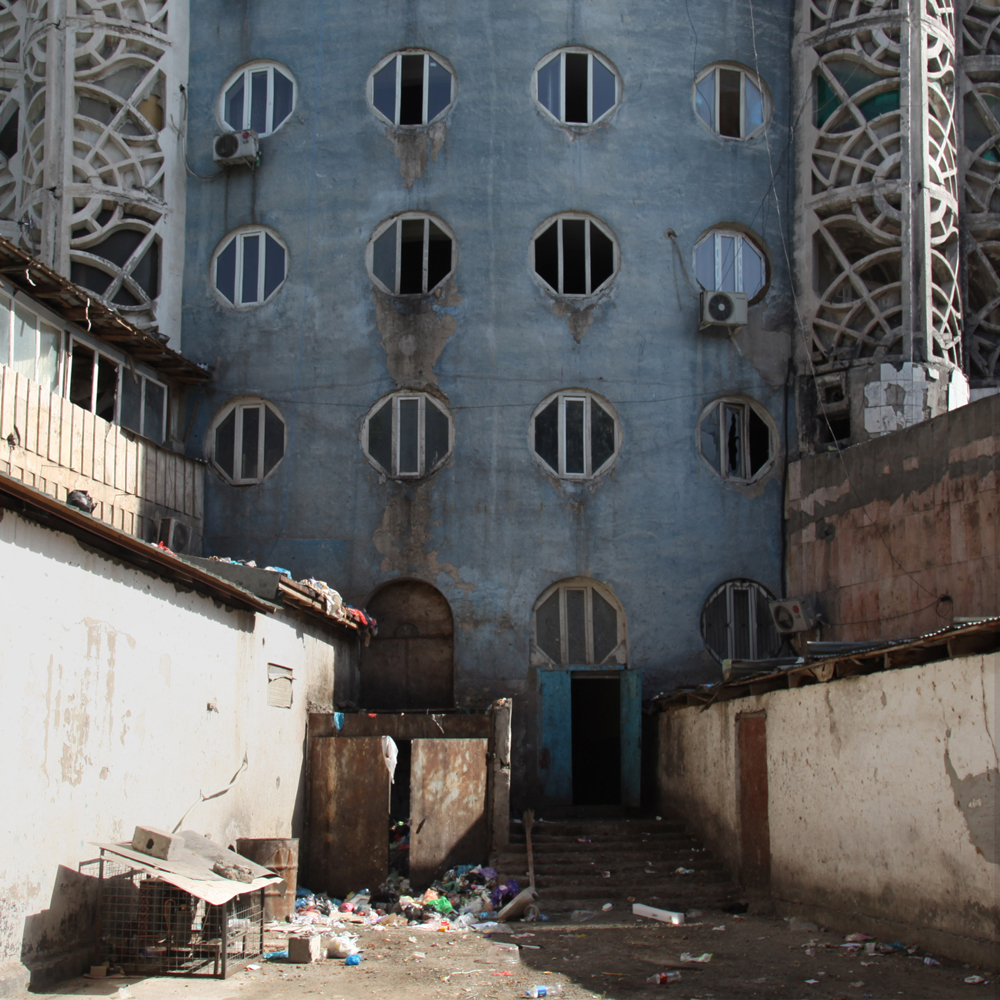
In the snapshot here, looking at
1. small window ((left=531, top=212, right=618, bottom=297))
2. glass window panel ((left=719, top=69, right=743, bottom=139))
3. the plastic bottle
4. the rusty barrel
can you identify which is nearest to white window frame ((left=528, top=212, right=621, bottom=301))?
small window ((left=531, top=212, right=618, bottom=297))

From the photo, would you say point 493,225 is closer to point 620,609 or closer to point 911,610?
point 620,609

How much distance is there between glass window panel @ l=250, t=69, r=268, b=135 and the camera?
20.6 meters

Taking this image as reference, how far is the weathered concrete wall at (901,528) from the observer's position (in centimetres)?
1480

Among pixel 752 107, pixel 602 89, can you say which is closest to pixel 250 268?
pixel 602 89

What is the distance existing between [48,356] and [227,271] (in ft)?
18.7

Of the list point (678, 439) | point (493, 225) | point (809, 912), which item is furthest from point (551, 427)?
point (809, 912)

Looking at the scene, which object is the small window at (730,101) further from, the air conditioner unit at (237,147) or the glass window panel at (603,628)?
the glass window panel at (603,628)

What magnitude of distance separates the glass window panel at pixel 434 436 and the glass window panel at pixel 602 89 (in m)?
6.14

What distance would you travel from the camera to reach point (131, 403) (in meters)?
17.6

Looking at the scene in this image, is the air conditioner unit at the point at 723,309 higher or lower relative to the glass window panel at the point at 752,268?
lower

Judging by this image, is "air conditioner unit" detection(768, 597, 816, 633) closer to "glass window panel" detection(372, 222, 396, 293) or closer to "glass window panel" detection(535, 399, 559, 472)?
"glass window panel" detection(535, 399, 559, 472)

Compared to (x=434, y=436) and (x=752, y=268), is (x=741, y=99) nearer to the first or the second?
(x=752, y=268)

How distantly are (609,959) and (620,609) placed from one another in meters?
8.81

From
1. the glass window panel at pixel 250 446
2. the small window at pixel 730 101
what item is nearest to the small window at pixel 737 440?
the small window at pixel 730 101
